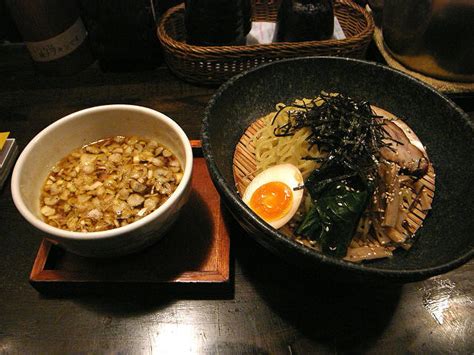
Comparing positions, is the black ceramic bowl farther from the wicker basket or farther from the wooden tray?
the wicker basket

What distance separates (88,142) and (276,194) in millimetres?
819

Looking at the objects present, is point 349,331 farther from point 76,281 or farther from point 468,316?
point 76,281

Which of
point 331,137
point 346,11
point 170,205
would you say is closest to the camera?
point 170,205

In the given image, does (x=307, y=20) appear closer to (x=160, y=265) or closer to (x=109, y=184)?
(x=109, y=184)

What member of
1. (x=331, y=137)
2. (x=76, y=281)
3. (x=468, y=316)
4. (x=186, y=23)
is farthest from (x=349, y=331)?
(x=186, y=23)

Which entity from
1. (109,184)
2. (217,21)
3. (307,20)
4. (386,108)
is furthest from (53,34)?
(386,108)

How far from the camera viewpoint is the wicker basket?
2.12 m

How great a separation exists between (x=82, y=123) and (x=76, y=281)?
2.02 feet

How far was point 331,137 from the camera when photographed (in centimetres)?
151

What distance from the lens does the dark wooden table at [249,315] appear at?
48.3 inches

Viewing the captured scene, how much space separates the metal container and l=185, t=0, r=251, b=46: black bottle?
0.94m

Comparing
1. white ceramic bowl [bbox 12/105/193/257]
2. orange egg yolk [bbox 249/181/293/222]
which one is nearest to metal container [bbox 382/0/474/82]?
orange egg yolk [bbox 249/181/293/222]

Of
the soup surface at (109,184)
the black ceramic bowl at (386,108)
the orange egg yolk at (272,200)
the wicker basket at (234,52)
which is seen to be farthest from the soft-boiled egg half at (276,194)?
the wicker basket at (234,52)

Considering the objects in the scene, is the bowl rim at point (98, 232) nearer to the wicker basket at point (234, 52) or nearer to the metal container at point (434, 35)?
the wicker basket at point (234, 52)
